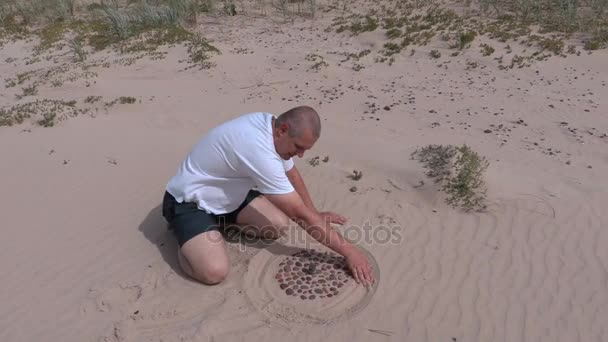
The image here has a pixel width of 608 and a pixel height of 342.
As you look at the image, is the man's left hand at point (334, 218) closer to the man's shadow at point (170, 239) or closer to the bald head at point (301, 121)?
the man's shadow at point (170, 239)

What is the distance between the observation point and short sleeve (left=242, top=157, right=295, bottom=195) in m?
3.01

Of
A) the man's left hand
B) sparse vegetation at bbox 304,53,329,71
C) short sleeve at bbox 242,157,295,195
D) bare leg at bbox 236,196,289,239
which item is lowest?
the man's left hand

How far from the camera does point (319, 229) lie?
3117 millimetres

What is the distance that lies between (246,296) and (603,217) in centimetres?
305

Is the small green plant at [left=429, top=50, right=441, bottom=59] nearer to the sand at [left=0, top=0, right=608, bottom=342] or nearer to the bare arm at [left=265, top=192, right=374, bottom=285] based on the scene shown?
the sand at [left=0, top=0, right=608, bottom=342]

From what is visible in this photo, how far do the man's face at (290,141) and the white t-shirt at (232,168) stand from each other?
4 centimetres

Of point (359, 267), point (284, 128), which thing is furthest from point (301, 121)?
point (359, 267)

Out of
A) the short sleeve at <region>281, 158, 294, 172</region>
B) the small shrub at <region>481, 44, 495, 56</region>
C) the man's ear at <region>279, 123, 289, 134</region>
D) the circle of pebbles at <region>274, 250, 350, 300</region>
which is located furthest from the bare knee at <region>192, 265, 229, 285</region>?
the small shrub at <region>481, 44, 495, 56</region>

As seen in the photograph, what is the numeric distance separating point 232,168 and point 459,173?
7.43 ft

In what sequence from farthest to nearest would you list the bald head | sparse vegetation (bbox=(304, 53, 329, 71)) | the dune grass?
the dune grass → sparse vegetation (bbox=(304, 53, 329, 71)) → the bald head

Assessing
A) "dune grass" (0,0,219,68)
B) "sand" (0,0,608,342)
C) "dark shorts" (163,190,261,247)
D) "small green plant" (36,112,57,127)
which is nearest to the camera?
"sand" (0,0,608,342)

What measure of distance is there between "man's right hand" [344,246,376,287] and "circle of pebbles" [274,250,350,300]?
0.10 metres

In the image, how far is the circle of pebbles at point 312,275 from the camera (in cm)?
334

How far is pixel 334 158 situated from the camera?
17.5 ft
